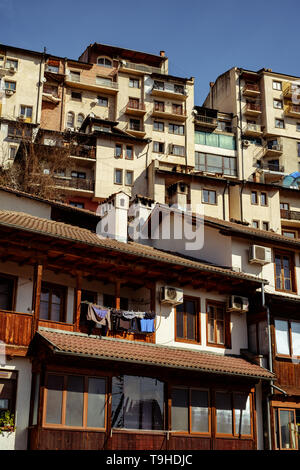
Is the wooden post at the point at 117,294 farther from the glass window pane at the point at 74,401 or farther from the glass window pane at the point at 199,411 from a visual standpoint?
the glass window pane at the point at 199,411

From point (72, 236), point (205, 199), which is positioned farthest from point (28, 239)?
point (205, 199)

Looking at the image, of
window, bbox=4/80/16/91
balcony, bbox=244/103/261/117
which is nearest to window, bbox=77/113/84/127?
window, bbox=4/80/16/91

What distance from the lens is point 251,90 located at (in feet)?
211

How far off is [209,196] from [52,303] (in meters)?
31.4

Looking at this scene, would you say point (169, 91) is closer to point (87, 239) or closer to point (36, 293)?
point (87, 239)

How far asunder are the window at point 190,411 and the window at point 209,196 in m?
30.3

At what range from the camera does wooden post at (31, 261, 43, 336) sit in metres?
18.3

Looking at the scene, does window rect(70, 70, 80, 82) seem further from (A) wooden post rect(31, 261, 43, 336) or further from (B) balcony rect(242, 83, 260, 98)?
(A) wooden post rect(31, 261, 43, 336)

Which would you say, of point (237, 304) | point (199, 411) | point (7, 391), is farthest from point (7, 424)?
point (237, 304)

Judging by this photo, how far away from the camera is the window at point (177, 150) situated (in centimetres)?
5668

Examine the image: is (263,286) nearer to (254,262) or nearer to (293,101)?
(254,262)

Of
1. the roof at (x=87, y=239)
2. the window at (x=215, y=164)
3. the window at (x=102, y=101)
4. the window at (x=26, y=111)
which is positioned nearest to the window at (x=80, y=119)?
the window at (x=102, y=101)

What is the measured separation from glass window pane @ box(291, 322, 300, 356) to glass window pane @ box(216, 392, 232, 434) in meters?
3.51
